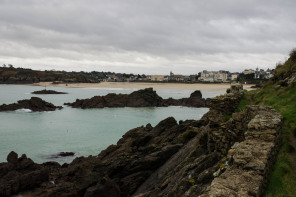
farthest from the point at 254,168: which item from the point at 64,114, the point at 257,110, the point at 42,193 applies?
the point at 64,114

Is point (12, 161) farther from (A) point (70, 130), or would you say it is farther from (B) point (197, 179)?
(A) point (70, 130)

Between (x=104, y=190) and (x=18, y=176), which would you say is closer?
(x=104, y=190)

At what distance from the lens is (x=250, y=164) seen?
23.0 feet

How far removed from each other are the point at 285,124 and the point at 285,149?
99.8 inches

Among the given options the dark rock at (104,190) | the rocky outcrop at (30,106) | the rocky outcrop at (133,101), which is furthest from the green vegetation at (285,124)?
the rocky outcrop at (30,106)

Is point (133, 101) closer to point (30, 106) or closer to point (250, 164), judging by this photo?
point (30, 106)

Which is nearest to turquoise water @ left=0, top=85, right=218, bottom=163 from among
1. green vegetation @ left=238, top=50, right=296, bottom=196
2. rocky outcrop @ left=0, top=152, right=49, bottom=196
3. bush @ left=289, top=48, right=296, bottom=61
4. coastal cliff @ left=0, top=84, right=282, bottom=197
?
rocky outcrop @ left=0, top=152, right=49, bottom=196

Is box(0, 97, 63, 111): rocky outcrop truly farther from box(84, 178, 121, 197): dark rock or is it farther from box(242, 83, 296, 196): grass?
box(242, 83, 296, 196): grass

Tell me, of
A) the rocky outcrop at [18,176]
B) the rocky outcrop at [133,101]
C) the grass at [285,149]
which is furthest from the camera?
the rocky outcrop at [133,101]

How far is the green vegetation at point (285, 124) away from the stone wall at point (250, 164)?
0.29 metres

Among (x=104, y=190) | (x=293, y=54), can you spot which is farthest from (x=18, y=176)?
(x=293, y=54)

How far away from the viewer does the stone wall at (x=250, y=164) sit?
19.9ft

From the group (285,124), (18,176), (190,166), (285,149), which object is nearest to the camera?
(285,149)

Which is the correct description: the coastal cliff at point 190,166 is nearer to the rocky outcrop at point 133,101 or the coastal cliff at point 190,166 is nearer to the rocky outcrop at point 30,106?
the rocky outcrop at point 30,106
